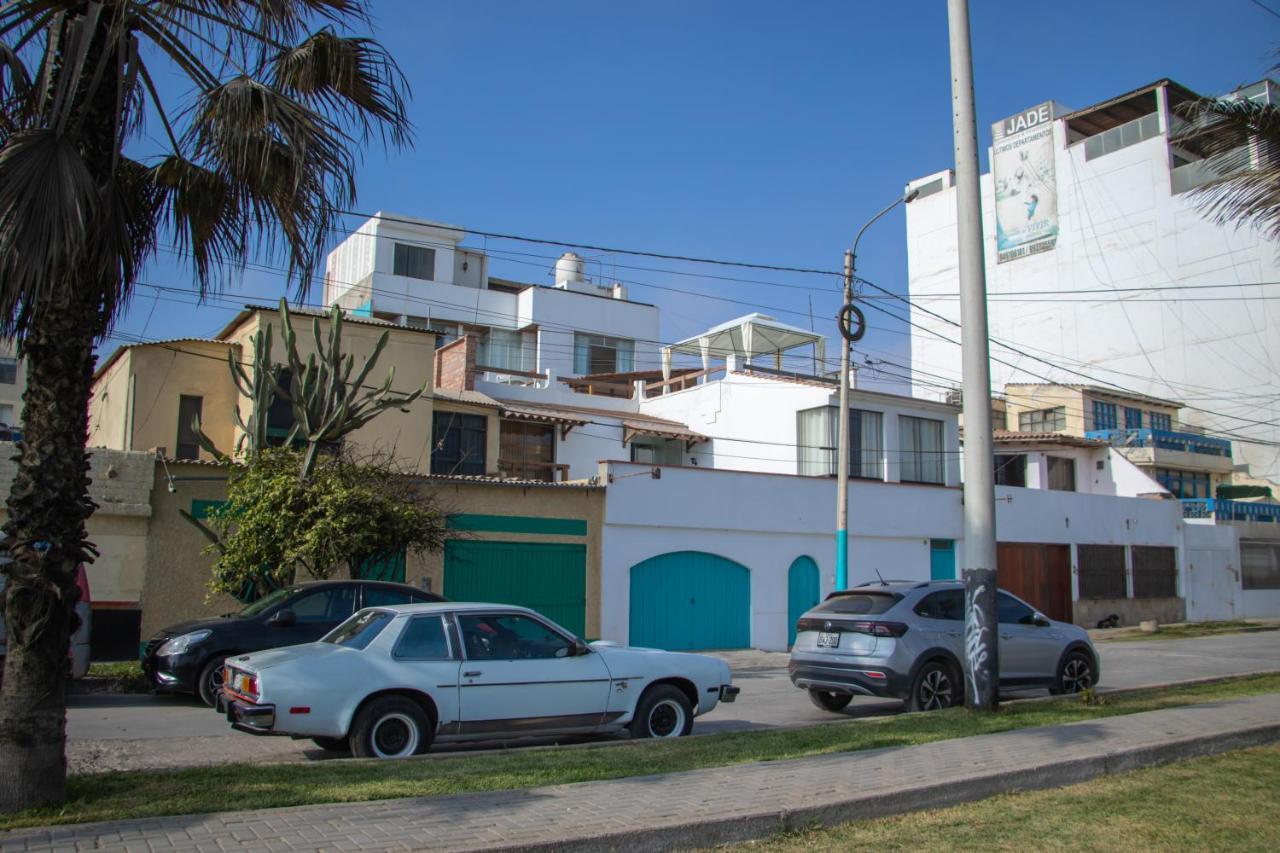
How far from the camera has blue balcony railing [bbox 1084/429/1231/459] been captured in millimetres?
44219

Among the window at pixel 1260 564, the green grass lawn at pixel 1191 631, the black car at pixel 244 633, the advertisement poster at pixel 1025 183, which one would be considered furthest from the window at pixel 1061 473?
the black car at pixel 244 633

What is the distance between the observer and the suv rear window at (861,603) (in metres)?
12.5

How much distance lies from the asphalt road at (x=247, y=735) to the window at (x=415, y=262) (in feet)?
92.8

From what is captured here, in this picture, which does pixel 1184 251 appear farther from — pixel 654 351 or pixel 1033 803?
pixel 1033 803

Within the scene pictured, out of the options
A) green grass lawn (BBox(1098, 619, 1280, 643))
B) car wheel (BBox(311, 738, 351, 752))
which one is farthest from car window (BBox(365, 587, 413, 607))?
green grass lawn (BBox(1098, 619, 1280, 643))

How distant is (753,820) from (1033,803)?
229 centimetres

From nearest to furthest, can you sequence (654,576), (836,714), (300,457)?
(836,714) < (300,457) < (654,576)

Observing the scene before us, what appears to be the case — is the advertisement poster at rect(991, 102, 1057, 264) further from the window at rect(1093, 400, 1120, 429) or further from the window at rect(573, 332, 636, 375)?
the window at rect(573, 332, 636, 375)

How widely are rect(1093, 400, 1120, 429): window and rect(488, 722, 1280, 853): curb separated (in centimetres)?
3875

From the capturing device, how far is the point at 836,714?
13164 mm

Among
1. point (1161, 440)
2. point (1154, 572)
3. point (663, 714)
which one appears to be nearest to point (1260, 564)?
point (1161, 440)

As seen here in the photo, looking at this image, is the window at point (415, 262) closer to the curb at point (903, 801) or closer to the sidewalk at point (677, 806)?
the sidewalk at point (677, 806)

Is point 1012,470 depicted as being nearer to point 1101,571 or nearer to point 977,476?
point 1101,571

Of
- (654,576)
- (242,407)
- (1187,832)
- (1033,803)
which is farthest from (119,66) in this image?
(242,407)
